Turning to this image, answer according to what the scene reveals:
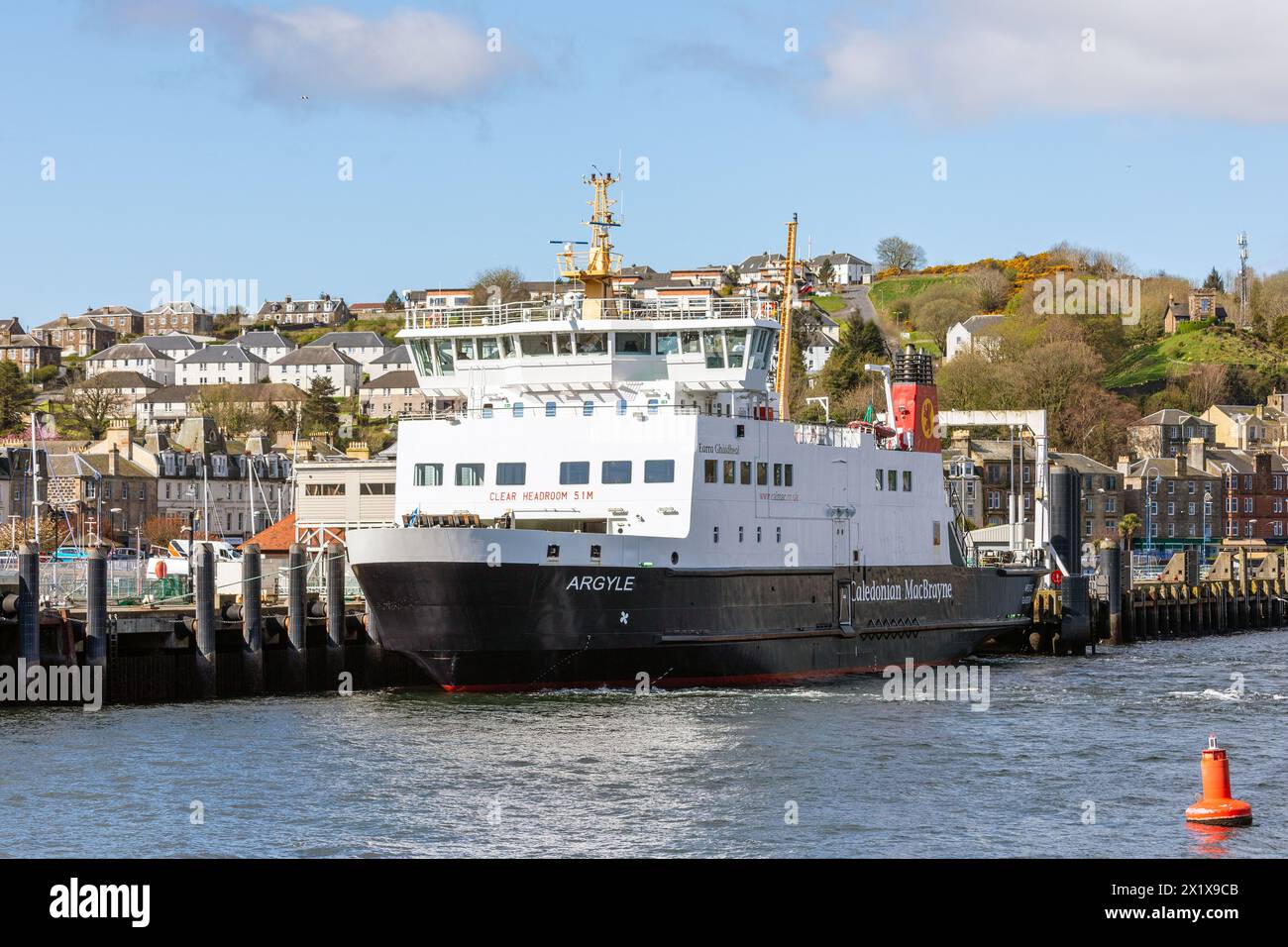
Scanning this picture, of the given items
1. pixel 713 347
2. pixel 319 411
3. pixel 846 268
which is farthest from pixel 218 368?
pixel 713 347

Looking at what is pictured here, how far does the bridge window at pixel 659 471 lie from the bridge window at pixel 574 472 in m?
1.18

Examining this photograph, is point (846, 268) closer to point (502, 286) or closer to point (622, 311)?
point (502, 286)

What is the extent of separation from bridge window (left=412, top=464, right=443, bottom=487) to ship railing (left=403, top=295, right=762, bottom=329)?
3073 mm

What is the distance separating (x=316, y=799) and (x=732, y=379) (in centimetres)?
1597

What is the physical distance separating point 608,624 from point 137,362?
449ft

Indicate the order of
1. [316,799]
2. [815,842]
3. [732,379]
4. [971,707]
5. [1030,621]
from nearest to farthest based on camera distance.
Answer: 1. [815,842]
2. [316,799]
3. [971,707]
4. [732,379]
5. [1030,621]

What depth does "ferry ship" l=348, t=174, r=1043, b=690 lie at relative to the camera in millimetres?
31766

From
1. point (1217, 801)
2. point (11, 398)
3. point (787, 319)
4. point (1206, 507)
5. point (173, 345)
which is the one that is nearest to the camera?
point (1217, 801)

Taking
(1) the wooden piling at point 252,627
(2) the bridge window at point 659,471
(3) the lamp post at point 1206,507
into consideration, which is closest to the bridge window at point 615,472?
(2) the bridge window at point 659,471

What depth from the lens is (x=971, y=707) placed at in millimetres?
33938

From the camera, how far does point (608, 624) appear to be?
107ft

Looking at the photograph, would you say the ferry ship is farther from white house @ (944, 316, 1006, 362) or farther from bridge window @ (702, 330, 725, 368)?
white house @ (944, 316, 1006, 362)
